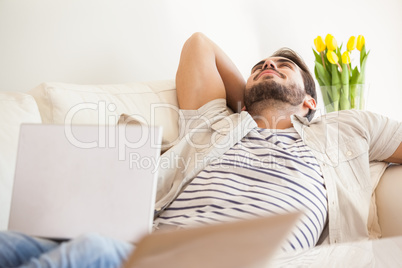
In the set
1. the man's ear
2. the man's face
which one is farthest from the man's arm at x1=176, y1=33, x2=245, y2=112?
the man's ear

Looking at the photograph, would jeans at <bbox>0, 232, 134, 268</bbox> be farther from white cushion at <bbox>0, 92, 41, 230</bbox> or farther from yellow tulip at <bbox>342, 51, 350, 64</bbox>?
yellow tulip at <bbox>342, 51, 350, 64</bbox>

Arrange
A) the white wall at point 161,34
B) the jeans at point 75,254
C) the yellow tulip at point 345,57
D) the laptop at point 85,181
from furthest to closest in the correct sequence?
the yellow tulip at point 345,57, the white wall at point 161,34, the laptop at point 85,181, the jeans at point 75,254

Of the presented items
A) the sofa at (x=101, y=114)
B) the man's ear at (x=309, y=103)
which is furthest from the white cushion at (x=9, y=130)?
the man's ear at (x=309, y=103)

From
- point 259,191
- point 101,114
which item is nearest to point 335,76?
point 259,191

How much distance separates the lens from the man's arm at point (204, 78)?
1.65m

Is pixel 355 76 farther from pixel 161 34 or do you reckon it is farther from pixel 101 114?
pixel 101 114

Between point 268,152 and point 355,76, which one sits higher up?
point 355,76

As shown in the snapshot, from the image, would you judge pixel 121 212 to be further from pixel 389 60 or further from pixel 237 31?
pixel 389 60

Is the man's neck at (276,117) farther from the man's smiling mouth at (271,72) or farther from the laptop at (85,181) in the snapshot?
the laptop at (85,181)

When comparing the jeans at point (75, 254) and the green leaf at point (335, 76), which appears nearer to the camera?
the jeans at point (75, 254)

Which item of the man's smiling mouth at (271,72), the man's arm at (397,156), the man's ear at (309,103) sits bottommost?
the man's arm at (397,156)

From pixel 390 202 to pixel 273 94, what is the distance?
55cm

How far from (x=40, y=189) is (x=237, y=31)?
1725 mm

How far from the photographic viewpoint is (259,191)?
4.09 feet
